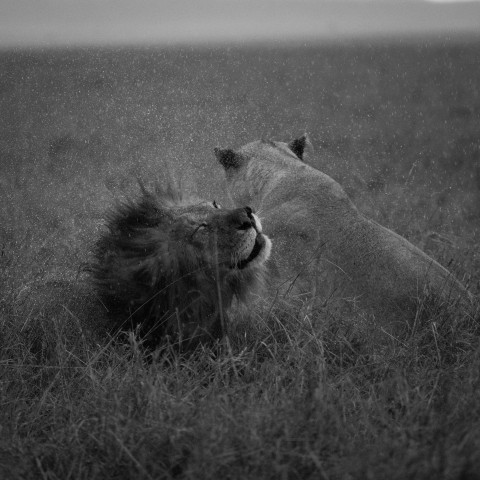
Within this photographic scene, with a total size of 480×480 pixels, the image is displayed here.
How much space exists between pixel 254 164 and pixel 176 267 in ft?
6.42

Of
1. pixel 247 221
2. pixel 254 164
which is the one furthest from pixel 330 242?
pixel 254 164

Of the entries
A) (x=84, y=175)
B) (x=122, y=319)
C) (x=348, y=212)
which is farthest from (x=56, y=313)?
(x=84, y=175)

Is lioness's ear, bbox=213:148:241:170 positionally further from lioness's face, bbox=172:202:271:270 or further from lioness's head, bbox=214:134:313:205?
lioness's face, bbox=172:202:271:270

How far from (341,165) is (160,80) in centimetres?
339

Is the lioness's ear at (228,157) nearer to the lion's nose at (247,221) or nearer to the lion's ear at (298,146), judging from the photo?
the lion's ear at (298,146)

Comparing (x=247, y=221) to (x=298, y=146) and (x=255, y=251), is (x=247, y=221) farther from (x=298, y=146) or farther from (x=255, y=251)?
(x=298, y=146)

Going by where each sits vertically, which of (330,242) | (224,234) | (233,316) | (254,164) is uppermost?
(254,164)

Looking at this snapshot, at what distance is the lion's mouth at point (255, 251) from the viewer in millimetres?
3615

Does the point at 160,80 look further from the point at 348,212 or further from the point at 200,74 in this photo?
the point at 348,212

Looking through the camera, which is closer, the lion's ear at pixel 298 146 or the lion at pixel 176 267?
the lion at pixel 176 267

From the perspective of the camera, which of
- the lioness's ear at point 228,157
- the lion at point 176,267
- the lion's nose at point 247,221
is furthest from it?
the lioness's ear at point 228,157

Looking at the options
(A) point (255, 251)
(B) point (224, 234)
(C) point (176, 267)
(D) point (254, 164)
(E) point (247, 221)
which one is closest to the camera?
(C) point (176, 267)

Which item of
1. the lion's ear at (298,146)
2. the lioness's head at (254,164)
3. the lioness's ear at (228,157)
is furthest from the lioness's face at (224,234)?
the lion's ear at (298,146)

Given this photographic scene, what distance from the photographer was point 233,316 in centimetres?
352
